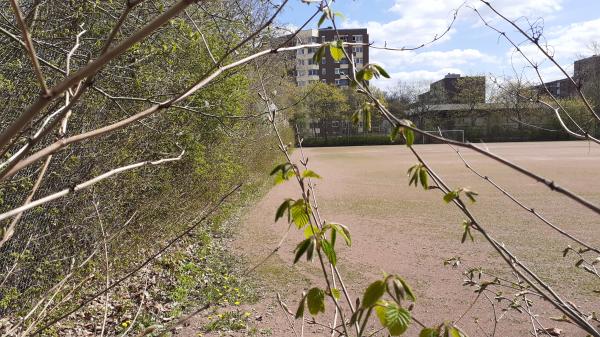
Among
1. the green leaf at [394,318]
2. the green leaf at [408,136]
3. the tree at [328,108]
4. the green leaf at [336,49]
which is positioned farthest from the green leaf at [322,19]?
the tree at [328,108]

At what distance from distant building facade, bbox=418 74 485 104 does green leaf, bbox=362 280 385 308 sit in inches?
2219

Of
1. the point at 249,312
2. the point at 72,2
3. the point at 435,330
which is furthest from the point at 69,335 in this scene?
the point at 435,330

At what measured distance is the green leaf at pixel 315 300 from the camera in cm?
109

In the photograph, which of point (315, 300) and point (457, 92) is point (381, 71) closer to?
point (315, 300)

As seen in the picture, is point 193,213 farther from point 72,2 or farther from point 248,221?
point 72,2

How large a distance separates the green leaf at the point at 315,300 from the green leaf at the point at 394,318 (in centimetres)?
18

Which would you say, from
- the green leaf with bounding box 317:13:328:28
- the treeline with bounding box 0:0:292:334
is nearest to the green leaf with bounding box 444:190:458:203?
the green leaf with bounding box 317:13:328:28

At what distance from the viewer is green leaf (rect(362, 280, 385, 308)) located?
37.3 inches

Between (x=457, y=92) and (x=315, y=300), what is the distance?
6419cm

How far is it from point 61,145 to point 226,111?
6.98 meters

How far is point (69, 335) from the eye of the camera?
497 centimetres

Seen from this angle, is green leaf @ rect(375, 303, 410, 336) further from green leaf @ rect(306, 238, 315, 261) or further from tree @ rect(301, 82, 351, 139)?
tree @ rect(301, 82, 351, 139)

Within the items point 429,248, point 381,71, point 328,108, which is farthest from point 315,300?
point 328,108

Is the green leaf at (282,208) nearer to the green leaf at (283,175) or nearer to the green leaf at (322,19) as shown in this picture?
the green leaf at (283,175)
